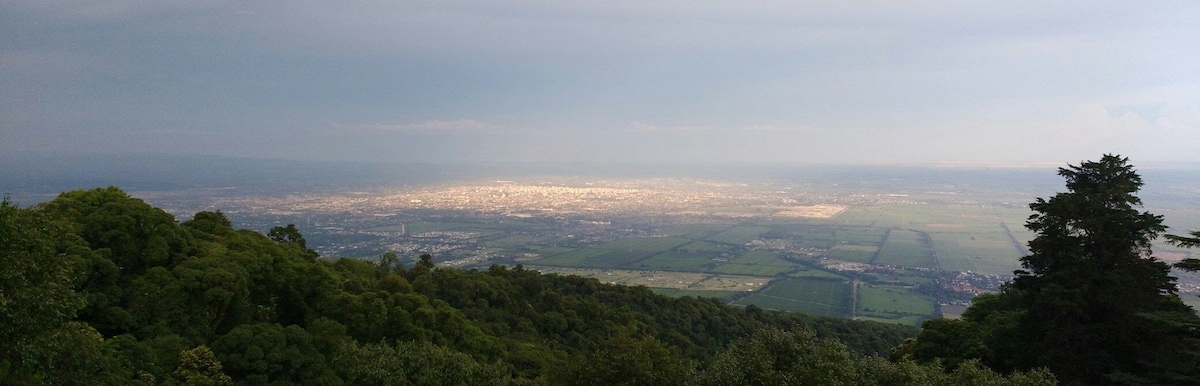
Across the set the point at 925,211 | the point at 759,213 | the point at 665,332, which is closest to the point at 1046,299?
the point at 665,332

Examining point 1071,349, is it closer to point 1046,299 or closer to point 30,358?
point 1046,299

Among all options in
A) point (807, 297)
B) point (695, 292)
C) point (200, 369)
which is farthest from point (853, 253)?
point (200, 369)

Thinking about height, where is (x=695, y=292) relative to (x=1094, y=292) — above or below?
below

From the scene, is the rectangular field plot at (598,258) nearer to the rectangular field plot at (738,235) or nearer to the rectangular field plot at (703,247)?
the rectangular field plot at (703,247)

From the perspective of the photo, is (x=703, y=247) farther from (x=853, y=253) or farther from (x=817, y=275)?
(x=853, y=253)

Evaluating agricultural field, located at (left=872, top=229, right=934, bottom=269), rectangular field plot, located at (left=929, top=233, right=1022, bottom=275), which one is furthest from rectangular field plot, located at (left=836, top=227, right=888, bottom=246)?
rectangular field plot, located at (left=929, top=233, right=1022, bottom=275)

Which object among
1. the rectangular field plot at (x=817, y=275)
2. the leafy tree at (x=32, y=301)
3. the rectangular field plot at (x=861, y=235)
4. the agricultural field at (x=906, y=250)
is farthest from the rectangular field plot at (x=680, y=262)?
the leafy tree at (x=32, y=301)

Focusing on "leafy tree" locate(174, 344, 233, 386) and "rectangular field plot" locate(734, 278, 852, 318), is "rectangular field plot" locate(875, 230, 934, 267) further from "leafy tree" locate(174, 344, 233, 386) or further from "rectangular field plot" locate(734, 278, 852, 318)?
"leafy tree" locate(174, 344, 233, 386)
